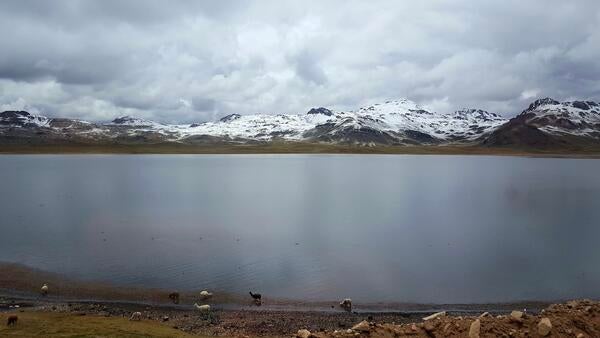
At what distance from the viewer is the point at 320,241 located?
39438 mm

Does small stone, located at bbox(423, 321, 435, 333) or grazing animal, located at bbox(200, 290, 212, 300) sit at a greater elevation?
small stone, located at bbox(423, 321, 435, 333)

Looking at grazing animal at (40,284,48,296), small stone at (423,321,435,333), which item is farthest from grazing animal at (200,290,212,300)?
small stone at (423,321,435,333)

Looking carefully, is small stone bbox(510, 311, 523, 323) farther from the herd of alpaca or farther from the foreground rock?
the herd of alpaca

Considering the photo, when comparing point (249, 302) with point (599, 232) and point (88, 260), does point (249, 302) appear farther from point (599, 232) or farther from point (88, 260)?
point (599, 232)

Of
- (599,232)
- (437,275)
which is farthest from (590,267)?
(599,232)

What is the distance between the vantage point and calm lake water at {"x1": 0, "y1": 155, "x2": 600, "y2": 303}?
2836cm

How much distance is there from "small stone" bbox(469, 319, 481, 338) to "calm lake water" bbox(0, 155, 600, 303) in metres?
10.3

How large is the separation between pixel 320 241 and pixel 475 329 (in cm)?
2434

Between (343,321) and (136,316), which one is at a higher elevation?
(136,316)

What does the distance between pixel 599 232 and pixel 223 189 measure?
49787mm

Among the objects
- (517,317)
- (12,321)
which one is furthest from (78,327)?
(517,317)

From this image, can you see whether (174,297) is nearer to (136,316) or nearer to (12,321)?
(136,316)

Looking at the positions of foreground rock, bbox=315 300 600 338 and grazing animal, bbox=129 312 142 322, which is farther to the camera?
grazing animal, bbox=129 312 142 322

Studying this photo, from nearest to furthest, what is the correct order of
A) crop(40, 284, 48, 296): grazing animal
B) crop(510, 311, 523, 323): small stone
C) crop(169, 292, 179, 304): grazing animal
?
crop(510, 311, 523, 323): small stone, crop(169, 292, 179, 304): grazing animal, crop(40, 284, 48, 296): grazing animal
